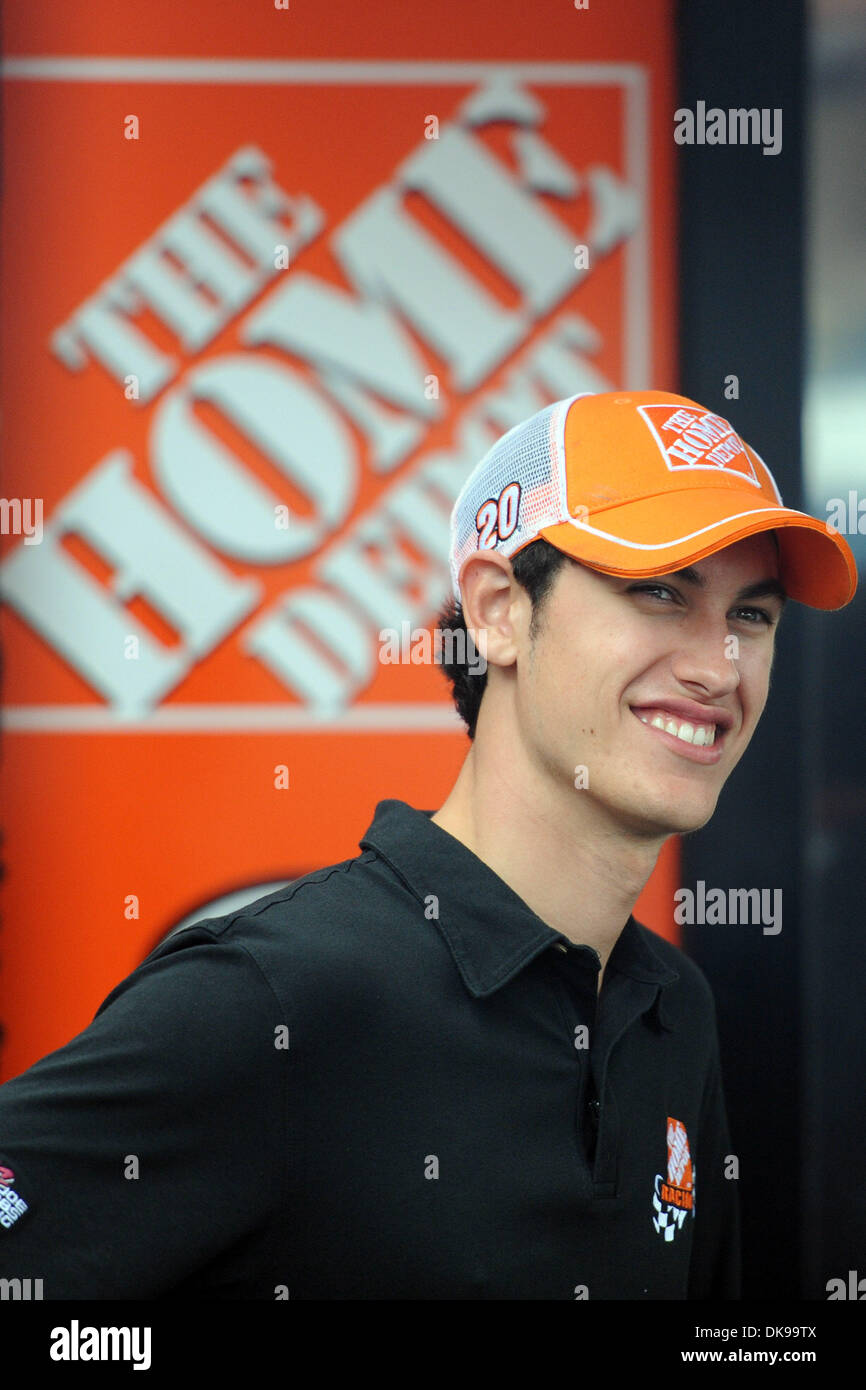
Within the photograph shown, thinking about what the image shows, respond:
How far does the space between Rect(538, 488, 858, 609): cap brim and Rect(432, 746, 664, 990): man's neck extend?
23 centimetres

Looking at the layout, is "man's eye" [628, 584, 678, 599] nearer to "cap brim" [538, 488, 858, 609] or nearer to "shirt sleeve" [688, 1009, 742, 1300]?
"cap brim" [538, 488, 858, 609]

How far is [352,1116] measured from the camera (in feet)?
3.48

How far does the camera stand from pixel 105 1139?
99 cm

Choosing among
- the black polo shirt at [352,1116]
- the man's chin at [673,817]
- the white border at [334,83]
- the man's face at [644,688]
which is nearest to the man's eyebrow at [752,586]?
the man's face at [644,688]

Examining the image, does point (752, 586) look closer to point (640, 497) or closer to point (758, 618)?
point (758, 618)

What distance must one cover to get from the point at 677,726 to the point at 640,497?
223 mm

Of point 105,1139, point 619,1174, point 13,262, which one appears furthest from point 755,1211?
point 13,262

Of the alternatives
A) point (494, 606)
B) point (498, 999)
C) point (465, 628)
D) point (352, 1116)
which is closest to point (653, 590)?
point (494, 606)

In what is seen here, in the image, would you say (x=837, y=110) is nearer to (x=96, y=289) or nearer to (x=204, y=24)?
(x=204, y=24)

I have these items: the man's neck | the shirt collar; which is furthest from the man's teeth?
the shirt collar

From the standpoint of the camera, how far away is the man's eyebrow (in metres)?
1.21

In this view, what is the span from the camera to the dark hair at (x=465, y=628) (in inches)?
48.8

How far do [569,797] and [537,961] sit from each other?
16 cm

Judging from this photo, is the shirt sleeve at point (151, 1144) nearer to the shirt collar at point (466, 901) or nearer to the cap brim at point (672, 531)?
the shirt collar at point (466, 901)
